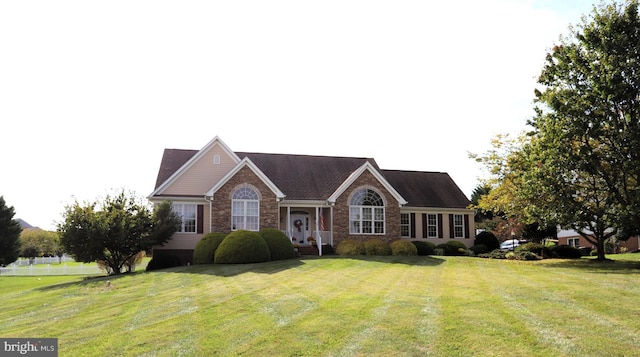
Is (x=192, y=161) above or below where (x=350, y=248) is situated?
above

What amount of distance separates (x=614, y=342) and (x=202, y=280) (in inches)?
519

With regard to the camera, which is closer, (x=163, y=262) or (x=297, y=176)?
(x=163, y=262)

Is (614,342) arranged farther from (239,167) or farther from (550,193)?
(239,167)

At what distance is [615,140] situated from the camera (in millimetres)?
21156

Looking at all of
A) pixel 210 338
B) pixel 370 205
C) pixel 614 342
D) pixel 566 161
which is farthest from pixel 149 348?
pixel 370 205

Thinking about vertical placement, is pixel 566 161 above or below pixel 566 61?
below

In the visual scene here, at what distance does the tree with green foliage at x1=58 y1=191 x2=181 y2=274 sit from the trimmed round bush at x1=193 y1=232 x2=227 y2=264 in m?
2.59

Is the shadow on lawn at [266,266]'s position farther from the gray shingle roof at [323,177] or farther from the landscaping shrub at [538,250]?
the gray shingle roof at [323,177]

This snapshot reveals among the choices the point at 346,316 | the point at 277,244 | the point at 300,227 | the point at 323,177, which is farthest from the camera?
the point at 323,177

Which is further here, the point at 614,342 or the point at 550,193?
the point at 550,193

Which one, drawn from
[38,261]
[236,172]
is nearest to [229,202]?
[236,172]

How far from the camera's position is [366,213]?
3073 centimetres

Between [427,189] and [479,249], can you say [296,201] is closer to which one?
[427,189]

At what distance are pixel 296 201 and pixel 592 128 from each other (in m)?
15.9
